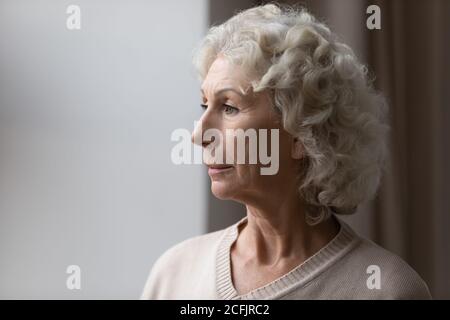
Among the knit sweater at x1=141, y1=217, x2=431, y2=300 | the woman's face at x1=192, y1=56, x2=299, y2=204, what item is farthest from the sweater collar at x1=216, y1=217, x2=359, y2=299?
the woman's face at x1=192, y1=56, x2=299, y2=204

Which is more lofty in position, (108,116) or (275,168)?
(108,116)

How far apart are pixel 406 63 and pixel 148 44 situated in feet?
2.17

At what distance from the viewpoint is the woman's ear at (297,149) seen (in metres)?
1.14

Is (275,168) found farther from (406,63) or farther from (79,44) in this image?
(79,44)

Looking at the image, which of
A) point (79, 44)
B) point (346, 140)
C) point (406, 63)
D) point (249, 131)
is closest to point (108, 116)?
point (79, 44)

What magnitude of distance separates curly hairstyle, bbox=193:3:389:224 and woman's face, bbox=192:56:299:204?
0.02m

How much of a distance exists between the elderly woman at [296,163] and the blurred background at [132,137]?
0.26 m

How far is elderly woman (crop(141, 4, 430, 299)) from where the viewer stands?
109 cm

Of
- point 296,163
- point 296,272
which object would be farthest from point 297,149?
point 296,272

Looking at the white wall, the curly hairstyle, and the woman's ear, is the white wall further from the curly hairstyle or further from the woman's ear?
the woman's ear

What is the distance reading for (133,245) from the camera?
1481mm

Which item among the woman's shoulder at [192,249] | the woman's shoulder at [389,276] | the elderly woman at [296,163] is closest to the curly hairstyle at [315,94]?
the elderly woman at [296,163]

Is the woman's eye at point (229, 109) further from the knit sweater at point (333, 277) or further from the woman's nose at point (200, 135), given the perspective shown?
the knit sweater at point (333, 277)

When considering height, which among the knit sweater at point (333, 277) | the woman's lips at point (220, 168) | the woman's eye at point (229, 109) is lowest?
the knit sweater at point (333, 277)
